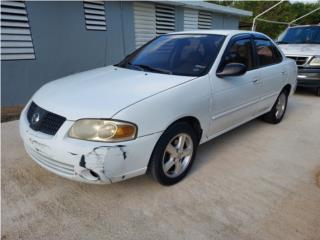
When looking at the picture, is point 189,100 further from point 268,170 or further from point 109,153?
point 268,170

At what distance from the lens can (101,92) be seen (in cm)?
255

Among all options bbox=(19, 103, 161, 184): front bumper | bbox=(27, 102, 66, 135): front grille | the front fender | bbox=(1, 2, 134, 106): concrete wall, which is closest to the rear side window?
the front fender

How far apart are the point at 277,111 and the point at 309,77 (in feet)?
8.67

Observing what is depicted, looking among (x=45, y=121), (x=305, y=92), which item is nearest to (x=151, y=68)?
(x=45, y=121)

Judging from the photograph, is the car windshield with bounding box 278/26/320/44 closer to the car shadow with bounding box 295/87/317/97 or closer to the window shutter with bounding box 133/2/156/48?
the car shadow with bounding box 295/87/317/97

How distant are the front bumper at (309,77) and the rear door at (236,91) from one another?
11.9ft

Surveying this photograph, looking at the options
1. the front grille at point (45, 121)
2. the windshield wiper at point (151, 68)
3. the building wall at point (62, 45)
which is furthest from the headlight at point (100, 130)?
the building wall at point (62, 45)

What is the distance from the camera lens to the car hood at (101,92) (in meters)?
2.29

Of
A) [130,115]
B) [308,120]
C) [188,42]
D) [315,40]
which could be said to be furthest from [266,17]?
[130,115]

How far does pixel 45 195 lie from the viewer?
8.77ft

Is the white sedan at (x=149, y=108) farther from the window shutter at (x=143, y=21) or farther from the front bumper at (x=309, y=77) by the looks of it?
the window shutter at (x=143, y=21)

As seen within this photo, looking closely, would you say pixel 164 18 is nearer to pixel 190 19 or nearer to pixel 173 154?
pixel 190 19

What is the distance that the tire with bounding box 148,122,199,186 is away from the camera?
2.53 metres

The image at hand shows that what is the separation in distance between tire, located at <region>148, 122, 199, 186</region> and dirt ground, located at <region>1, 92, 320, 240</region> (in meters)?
0.13
